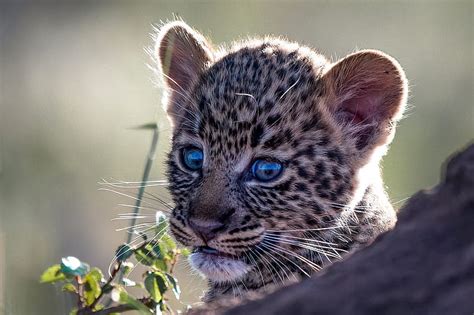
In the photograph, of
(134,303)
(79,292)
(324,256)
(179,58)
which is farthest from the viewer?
(179,58)

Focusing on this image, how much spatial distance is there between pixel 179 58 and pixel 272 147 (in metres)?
1.20

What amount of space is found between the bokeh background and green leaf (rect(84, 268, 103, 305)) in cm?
403

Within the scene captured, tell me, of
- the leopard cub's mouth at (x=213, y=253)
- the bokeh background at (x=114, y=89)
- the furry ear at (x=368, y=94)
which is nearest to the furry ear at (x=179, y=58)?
the furry ear at (x=368, y=94)

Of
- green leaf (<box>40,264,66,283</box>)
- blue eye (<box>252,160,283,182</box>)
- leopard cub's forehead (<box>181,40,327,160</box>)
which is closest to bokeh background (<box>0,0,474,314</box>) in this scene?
leopard cub's forehead (<box>181,40,327,160</box>)

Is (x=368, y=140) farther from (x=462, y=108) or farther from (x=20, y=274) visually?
(x=462, y=108)

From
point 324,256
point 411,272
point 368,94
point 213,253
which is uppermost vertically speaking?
point 411,272

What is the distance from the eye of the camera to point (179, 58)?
752 cm

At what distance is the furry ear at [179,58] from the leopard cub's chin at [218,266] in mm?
1261

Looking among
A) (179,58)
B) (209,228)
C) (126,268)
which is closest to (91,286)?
(126,268)

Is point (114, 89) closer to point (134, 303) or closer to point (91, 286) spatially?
point (91, 286)

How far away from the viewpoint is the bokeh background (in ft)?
42.2

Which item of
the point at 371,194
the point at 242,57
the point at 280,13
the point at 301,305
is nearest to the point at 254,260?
the point at 371,194

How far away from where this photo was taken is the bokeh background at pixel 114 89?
1285 centimetres

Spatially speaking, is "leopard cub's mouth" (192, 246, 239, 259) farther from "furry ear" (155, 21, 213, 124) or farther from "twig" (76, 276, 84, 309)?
"furry ear" (155, 21, 213, 124)
